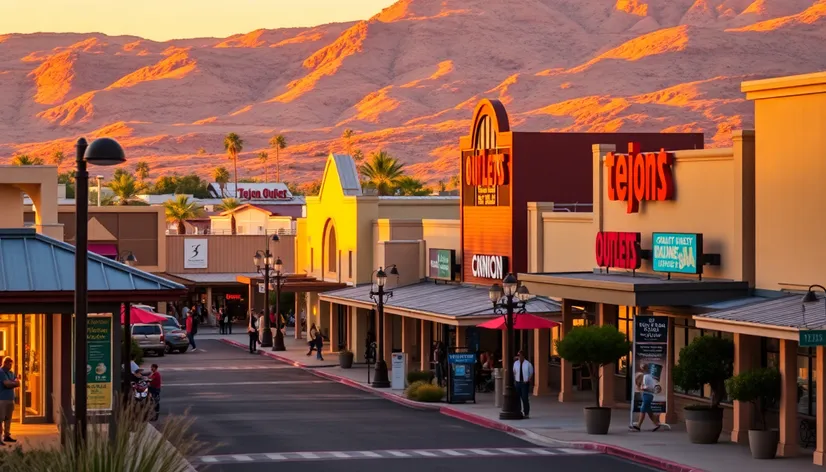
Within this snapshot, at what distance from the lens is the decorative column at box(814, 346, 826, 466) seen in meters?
26.0

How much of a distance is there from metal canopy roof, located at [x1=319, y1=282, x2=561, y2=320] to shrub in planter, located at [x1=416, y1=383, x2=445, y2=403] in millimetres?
2329

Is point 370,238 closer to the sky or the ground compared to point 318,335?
closer to the sky

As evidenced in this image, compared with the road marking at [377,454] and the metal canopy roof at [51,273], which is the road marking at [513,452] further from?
the metal canopy roof at [51,273]

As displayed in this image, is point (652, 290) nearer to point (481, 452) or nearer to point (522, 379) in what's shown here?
point (522, 379)

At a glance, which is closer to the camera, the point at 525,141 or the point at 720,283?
the point at 720,283

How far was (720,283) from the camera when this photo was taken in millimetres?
32281

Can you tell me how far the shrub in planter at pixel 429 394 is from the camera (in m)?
39.3

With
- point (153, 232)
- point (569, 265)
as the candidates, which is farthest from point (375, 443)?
point (153, 232)

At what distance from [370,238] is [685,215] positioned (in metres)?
24.2

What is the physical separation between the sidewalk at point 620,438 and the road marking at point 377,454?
47.6 inches

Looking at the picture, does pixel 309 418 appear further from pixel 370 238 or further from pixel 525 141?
pixel 370 238

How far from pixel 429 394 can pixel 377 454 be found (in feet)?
36.6

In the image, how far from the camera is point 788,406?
27578 millimetres

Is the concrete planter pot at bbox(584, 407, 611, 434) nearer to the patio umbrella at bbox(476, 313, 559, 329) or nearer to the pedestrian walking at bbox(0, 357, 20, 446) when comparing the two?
the patio umbrella at bbox(476, 313, 559, 329)
